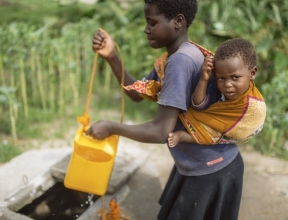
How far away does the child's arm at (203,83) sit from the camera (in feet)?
5.57

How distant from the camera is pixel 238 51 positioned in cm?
169

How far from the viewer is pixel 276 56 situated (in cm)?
420

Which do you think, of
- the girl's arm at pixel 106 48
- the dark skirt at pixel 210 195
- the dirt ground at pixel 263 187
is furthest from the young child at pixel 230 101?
the dirt ground at pixel 263 187

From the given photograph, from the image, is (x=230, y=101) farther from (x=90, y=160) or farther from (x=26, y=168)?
(x=26, y=168)

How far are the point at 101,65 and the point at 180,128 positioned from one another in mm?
3475

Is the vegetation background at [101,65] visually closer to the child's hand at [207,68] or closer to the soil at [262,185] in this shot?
the soil at [262,185]

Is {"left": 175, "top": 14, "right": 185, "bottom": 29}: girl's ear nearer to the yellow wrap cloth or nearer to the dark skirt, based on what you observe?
the yellow wrap cloth

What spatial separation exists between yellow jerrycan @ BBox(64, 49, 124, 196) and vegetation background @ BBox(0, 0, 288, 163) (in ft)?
4.85

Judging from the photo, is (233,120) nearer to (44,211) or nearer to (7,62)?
(44,211)

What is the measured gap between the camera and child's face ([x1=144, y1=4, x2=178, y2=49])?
6.01 ft

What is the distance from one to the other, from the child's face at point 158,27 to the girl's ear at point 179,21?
0.02m

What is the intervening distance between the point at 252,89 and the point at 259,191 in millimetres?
1583

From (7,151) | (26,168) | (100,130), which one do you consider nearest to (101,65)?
(7,151)

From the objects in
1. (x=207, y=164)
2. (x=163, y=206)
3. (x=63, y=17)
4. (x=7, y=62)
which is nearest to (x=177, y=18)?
(x=207, y=164)
